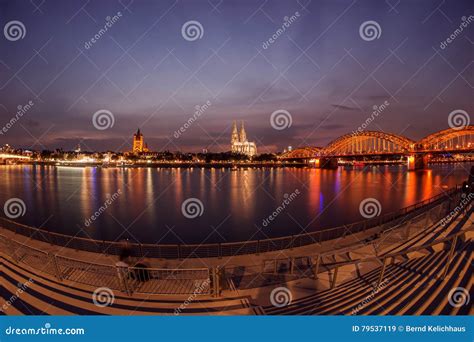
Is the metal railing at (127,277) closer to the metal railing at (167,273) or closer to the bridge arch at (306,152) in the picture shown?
the metal railing at (167,273)

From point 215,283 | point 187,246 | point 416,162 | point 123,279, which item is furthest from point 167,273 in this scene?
point 416,162

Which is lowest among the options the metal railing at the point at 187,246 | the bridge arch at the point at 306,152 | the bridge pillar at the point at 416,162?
the metal railing at the point at 187,246

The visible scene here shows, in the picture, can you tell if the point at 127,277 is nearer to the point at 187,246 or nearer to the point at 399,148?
the point at 187,246

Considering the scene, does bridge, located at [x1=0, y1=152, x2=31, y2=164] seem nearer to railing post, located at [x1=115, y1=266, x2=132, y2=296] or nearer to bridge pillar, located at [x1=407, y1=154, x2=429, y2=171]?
railing post, located at [x1=115, y1=266, x2=132, y2=296]

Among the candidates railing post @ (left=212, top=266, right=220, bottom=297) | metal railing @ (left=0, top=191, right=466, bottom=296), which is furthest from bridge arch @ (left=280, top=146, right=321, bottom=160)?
railing post @ (left=212, top=266, right=220, bottom=297)

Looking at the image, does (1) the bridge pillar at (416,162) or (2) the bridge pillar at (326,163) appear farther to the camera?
(2) the bridge pillar at (326,163)

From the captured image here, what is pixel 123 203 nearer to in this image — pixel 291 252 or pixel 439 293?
pixel 291 252

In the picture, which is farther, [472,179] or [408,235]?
[472,179]

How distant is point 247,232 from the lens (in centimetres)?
1744

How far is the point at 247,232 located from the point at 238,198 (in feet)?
44.9

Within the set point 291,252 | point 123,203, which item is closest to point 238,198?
point 123,203

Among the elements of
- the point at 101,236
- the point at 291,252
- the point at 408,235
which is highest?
the point at 408,235

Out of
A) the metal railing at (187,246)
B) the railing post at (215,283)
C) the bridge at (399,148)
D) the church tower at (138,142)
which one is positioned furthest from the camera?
the church tower at (138,142)

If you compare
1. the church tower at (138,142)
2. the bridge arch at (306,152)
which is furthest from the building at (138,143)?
the bridge arch at (306,152)
